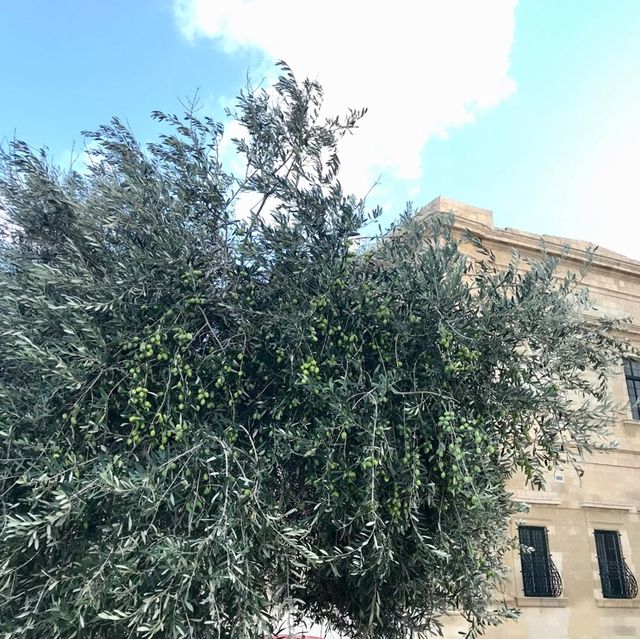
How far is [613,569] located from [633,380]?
14.7 feet

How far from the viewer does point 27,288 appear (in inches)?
247

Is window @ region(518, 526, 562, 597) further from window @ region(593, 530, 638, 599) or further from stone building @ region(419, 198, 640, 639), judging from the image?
window @ region(593, 530, 638, 599)

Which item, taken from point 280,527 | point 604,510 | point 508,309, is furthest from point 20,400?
point 604,510

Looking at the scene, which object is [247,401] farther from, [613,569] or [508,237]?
[613,569]

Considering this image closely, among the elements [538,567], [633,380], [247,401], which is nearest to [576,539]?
[538,567]

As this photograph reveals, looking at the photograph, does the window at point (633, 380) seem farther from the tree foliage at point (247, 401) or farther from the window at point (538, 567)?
the tree foliage at point (247, 401)

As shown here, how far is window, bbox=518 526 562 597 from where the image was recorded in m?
12.1

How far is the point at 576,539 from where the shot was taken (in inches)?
505

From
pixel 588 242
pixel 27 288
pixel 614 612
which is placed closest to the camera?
pixel 27 288

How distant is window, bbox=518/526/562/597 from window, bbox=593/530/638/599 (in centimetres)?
A: 129

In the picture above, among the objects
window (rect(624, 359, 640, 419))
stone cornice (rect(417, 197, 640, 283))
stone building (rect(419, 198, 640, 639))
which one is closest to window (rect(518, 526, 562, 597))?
stone building (rect(419, 198, 640, 639))

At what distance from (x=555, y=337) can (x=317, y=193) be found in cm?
293

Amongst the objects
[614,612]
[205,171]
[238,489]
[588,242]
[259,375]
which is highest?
[588,242]

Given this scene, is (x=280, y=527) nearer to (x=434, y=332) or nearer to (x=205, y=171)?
(x=434, y=332)
